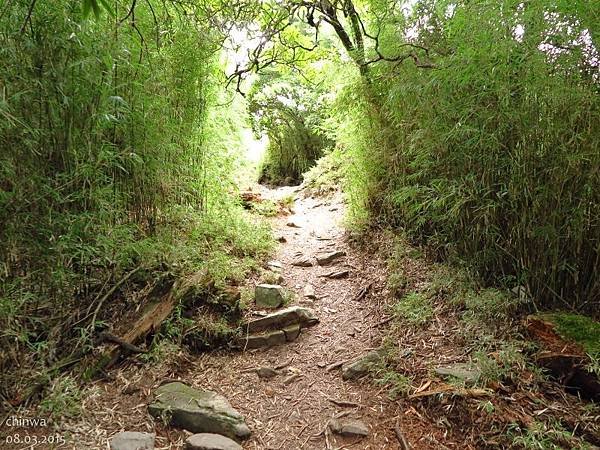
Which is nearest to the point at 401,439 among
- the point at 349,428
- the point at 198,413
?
the point at 349,428

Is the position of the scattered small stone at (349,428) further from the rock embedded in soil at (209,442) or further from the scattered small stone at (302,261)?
the scattered small stone at (302,261)

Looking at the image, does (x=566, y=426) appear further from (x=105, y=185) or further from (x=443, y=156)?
(x=105, y=185)

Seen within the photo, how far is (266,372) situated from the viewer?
92.6 inches

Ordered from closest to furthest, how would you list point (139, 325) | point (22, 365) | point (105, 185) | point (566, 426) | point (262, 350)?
point (566, 426), point (22, 365), point (105, 185), point (139, 325), point (262, 350)

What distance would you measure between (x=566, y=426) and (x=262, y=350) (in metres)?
1.79

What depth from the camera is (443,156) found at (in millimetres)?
2654

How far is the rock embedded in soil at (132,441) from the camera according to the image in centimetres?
160

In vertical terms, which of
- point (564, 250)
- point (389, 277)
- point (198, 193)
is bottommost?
point (389, 277)

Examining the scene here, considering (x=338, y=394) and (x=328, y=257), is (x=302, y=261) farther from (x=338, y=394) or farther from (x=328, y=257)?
(x=338, y=394)

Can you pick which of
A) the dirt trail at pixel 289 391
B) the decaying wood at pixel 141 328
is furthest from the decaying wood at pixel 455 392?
the decaying wood at pixel 141 328

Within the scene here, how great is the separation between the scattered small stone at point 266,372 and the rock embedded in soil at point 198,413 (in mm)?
395

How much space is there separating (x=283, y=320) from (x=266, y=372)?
0.50 meters

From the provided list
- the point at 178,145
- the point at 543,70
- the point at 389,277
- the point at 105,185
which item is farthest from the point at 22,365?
the point at 543,70

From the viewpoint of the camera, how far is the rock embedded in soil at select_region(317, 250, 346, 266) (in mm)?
4078
